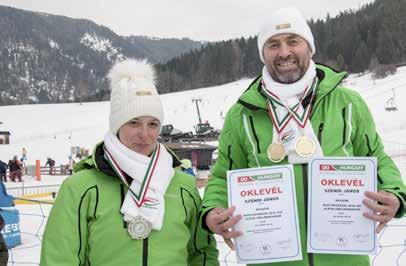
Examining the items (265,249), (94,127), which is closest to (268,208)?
(265,249)

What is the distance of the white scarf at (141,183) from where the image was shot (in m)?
2.39

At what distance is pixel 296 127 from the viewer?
240cm

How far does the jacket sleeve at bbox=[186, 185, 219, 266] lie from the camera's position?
8.57 ft

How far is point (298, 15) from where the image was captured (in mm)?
2668

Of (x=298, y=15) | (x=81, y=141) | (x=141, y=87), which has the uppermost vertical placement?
(x=298, y=15)

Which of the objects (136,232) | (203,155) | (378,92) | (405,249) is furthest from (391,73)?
(136,232)

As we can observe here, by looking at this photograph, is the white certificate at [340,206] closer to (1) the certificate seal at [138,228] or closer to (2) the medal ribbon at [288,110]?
(2) the medal ribbon at [288,110]

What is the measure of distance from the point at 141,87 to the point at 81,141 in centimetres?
3880

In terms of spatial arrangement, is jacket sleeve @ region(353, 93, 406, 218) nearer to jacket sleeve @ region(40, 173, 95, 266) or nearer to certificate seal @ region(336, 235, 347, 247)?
certificate seal @ region(336, 235, 347, 247)

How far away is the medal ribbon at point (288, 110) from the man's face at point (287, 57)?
9 centimetres

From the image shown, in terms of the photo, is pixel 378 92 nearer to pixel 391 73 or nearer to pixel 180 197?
pixel 391 73

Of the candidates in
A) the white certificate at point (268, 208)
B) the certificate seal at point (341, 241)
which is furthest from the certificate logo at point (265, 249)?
the certificate seal at point (341, 241)

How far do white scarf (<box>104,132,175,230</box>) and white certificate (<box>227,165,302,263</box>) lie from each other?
37cm

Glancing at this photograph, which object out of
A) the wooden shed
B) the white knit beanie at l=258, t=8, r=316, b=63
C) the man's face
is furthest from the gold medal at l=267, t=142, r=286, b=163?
the wooden shed
